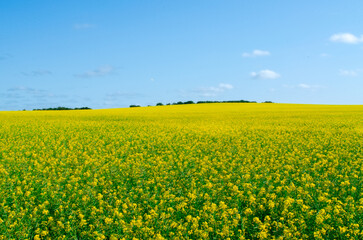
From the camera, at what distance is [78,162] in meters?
11.9

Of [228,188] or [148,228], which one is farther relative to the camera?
[228,188]

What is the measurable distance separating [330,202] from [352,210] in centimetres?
65

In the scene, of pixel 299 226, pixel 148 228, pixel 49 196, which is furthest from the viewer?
pixel 49 196

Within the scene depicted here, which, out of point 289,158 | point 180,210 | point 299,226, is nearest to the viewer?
point 299,226

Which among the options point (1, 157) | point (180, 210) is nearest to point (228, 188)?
point (180, 210)

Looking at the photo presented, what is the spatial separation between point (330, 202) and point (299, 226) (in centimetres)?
144

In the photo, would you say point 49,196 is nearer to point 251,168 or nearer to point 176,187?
point 176,187

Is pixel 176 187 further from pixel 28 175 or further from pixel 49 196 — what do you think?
pixel 28 175

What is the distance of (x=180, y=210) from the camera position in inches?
269

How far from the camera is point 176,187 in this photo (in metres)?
8.41

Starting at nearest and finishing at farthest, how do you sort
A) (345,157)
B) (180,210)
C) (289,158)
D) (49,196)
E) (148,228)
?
1. (148,228)
2. (180,210)
3. (49,196)
4. (289,158)
5. (345,157)

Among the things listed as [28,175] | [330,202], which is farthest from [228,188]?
[28,175]

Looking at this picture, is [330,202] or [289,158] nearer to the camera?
[330,202]

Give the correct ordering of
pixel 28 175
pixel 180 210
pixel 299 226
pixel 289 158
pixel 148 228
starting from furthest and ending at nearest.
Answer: pixel 289 158 → pixel 28 175 → pixel 180 210 → pixel 299 226 → pixel 148 228
